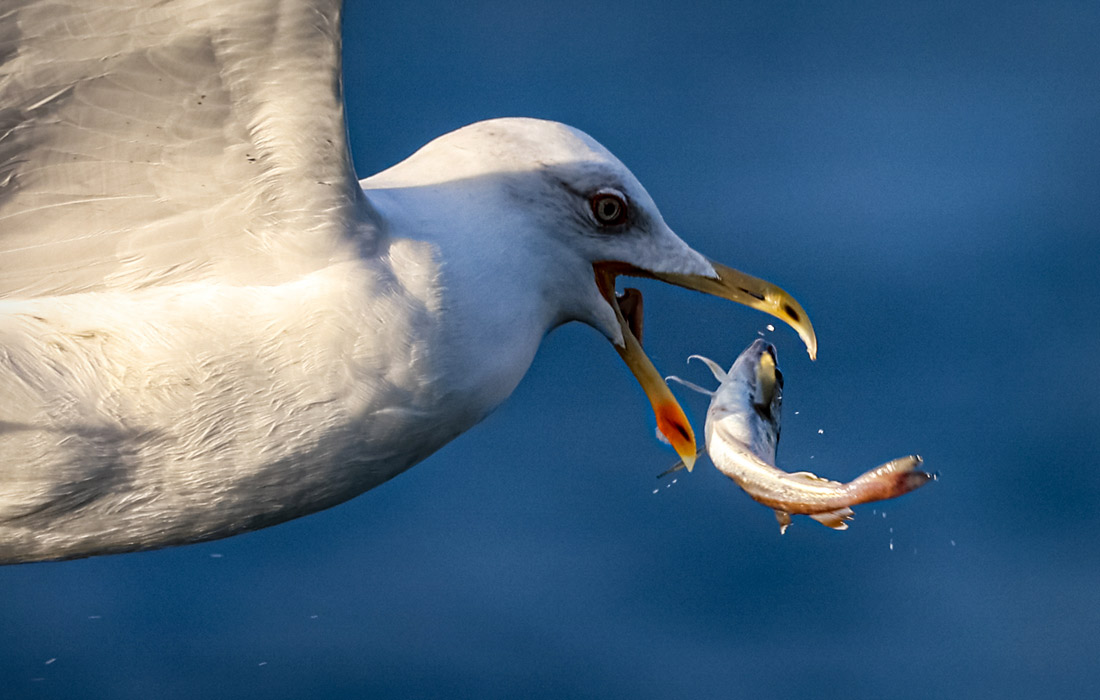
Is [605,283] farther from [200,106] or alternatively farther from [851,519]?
[200,106]

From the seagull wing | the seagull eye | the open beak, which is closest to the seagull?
the seagull wing

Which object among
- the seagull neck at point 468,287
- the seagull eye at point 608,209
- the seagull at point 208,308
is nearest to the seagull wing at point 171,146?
the seagull at point 208,308

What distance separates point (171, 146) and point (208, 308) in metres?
0.32

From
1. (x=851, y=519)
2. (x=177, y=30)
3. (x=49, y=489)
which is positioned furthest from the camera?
(x=851, y=519)

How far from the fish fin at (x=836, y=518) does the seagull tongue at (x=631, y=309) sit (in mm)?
625

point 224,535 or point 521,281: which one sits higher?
point 521,281

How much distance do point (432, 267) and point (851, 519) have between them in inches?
40.7

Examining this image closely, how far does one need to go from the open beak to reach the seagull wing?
0.72 meters

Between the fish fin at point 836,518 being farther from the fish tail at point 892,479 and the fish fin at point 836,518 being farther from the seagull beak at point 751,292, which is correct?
the seagull beak at point 751,292

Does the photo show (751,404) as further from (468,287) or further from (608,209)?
(468,287)

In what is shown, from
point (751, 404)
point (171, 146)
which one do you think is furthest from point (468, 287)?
point (751, 404)

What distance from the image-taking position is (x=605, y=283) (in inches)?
120

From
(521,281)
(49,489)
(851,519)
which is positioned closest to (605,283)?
(521,281)

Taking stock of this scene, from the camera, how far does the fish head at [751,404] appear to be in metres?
3.06
